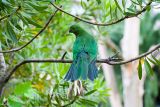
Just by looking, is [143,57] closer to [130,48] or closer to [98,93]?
[98,93]

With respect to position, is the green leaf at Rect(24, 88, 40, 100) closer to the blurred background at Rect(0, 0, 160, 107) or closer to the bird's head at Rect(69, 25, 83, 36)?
the blurred background at Rect(0, 0, 160, 107)

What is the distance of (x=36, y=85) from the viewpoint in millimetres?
1441

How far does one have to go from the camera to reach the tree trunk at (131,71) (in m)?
2.37

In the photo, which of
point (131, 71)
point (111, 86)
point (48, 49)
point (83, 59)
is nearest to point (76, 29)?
point (83, 59)

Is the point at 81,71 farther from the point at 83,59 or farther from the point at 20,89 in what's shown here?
the point at 20,89

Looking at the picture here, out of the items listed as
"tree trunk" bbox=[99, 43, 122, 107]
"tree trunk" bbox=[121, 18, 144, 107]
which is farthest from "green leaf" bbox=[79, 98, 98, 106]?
"tree trunk" bbox=[99, 43, 122, 107]

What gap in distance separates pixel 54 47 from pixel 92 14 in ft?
0.64

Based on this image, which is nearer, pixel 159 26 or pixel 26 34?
pixel 26 34

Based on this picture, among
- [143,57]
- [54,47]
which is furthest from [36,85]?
[143,57]

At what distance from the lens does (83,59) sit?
0.96 meters

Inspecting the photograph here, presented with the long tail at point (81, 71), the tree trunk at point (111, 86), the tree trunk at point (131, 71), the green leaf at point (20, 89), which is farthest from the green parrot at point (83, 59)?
the tree trunk at point (111, 86)

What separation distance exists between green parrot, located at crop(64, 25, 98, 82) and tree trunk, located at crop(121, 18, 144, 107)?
53.4 inches

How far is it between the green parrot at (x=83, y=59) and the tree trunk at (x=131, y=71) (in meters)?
1.36

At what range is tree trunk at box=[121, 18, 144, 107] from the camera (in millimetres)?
2365
